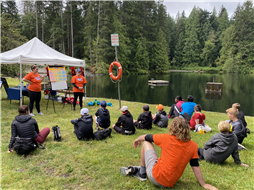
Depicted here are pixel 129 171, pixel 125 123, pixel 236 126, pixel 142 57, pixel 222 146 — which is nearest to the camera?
pixel 129 171

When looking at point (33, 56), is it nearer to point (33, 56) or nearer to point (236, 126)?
point (33, 56)

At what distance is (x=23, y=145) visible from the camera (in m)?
3.53

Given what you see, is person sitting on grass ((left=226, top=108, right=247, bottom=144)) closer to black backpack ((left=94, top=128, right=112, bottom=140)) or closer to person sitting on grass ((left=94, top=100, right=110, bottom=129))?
black backpack ((left=94, top=128, right=112, bottom=140))

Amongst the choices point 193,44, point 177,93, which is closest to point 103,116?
point 177,93

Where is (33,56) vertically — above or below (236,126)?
above

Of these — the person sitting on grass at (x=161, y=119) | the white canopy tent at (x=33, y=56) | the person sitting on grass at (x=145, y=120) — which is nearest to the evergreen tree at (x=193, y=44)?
the white canopy tent at (x=33, y=56)

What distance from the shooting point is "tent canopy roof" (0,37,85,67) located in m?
6.81

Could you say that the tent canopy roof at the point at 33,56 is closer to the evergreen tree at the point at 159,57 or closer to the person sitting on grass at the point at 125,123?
the person sitting on grass at the point at 125,123

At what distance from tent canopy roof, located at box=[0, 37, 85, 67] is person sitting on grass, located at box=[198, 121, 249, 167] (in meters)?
6.67

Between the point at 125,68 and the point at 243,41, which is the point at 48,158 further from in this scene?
the point at 243,41

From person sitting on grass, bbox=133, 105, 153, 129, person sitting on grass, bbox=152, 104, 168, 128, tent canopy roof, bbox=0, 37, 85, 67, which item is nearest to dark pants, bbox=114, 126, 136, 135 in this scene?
person sitting on grass, bbox=133, 105, 153, 129

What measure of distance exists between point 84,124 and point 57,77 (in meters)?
4.64

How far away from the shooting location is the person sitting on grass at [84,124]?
4.32 meters

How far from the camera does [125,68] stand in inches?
1732
